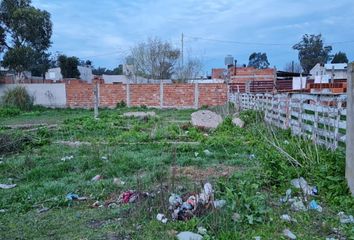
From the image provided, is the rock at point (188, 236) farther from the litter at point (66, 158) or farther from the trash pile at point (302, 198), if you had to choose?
the litter at point (66, 158)

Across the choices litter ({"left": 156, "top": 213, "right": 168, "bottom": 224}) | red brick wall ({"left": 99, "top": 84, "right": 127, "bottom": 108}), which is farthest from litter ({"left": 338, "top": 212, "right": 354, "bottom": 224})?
red brick wall ({"left": 99, "top": 84, "right": 127, "bottom": 108})

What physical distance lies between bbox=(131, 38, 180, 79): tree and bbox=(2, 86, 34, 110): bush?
608 inches

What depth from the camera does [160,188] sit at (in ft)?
13.4

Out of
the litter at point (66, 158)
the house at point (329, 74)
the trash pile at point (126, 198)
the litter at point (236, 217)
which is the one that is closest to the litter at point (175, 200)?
the trash pile at point (126, 198)

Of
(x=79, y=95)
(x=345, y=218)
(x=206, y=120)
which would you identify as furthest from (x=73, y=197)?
(x=79, y=95)

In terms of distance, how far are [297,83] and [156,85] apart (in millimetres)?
9818

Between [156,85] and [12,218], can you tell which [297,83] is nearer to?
[156,85]

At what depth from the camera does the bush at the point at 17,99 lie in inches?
885

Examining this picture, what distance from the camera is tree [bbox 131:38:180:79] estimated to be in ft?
117

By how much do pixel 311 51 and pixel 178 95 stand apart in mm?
43098

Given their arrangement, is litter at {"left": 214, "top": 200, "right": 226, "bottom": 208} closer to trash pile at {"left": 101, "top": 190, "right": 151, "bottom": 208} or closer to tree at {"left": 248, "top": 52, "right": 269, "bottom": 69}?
trash pile at {"left": 101, "top": 190, "right": 151, "bottom": 208}

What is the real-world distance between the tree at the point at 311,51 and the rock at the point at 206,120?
50.3 meters

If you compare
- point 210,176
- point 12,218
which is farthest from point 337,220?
point 12,218

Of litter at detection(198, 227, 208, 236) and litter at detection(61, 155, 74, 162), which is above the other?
litter at detection(198, 227, 208, 236)
